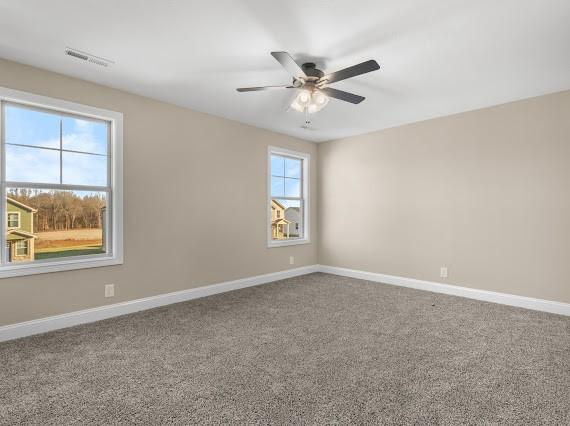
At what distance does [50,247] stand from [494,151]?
5.25 m

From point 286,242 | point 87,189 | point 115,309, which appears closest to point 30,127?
point 87,189

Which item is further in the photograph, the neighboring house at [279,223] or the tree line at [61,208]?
the neighboring house at [279,223]

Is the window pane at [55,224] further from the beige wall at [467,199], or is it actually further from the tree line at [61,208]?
the beige wall at [467,199]

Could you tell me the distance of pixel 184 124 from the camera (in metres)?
4.02

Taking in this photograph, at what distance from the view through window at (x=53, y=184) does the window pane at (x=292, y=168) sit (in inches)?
115

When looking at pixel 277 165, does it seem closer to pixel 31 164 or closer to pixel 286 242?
pixel 286 242

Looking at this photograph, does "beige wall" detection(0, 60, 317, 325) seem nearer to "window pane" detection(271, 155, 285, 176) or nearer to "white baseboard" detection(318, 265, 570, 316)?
"window pane" detection(271, 155, 285, 176)

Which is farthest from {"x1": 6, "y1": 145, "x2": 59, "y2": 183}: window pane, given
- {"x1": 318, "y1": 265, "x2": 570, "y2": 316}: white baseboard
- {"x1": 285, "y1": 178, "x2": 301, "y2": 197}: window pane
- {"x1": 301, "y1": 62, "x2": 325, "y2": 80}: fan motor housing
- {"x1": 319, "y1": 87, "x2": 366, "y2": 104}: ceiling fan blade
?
{"x1": 318, "y1": 265, "x2": 570, "y2": 316}: white baseboard

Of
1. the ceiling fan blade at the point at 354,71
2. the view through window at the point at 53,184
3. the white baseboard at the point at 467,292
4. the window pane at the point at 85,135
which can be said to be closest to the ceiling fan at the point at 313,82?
the ceiling fan blade at the point at 354,71

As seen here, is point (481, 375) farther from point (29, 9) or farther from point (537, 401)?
point (29, 9)

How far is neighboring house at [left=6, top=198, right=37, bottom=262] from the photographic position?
9.39 feet

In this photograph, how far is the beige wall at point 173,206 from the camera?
297cm

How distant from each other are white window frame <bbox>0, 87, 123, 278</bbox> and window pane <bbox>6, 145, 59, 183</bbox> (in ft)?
0.23

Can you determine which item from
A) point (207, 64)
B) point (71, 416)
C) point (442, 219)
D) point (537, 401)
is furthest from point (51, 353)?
point (442, 219)
